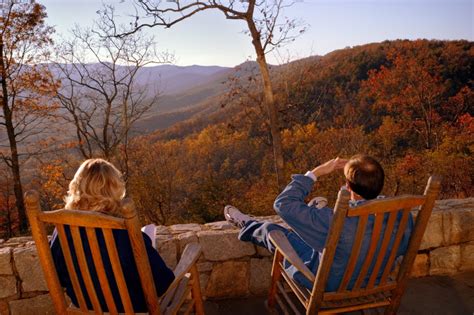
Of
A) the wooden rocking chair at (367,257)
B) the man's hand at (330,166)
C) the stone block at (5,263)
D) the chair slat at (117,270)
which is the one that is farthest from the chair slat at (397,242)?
the stone block at (5,263)

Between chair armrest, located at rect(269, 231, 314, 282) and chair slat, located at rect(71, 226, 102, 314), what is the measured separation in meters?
0.77

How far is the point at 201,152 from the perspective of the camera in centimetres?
1617

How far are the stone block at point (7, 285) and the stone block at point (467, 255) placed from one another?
2.76 meters

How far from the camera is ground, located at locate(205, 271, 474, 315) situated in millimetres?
2203

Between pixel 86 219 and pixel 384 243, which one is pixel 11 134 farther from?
pixel 384 243

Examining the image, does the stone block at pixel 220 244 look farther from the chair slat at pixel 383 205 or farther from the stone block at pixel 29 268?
the chair slat at pixel 383 205

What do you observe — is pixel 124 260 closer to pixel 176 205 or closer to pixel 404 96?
pixel 176 205

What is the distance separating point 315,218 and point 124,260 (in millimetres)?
744

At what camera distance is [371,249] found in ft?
4.84

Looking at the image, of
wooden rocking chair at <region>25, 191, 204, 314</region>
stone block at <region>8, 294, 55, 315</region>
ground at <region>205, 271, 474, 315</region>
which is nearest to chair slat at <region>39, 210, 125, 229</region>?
wooden rocking chair at <region>25, 191, 204, 314</region>

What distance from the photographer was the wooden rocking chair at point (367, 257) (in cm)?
137

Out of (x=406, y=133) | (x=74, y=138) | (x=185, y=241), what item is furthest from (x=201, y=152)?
(x=185, y=241)

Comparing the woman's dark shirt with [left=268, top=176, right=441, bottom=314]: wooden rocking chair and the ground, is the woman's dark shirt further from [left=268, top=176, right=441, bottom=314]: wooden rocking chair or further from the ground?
the ground

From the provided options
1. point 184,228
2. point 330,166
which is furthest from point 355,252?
point 184,228
